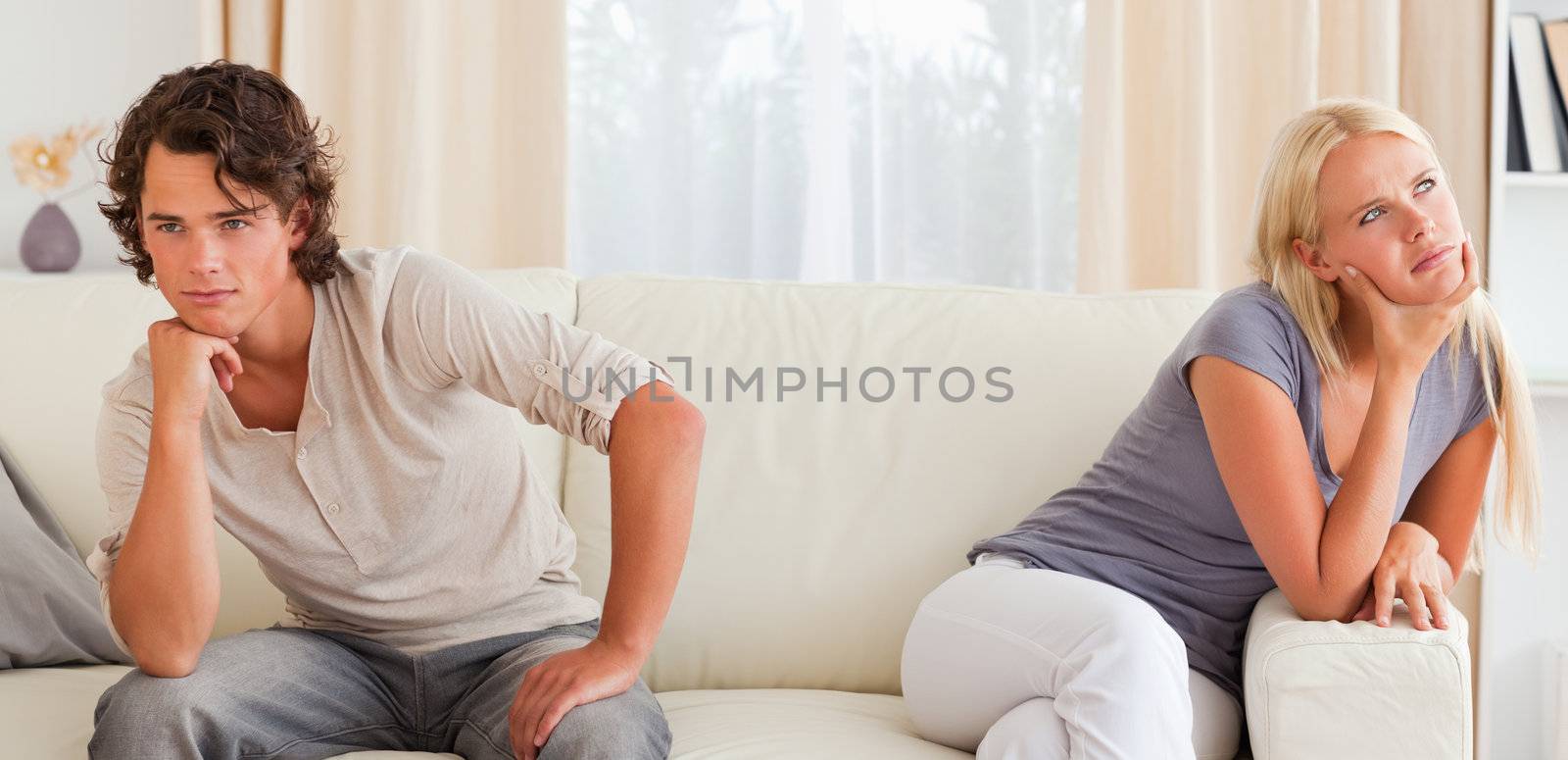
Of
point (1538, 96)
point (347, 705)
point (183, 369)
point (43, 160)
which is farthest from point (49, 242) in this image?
point (1538, 96)

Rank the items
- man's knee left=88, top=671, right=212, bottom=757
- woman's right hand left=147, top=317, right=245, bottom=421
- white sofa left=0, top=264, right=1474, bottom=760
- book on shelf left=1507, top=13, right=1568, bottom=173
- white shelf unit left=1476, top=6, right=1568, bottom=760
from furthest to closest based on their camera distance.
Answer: white shelf unit left=1476, top=6, right=1568, bottom=760 < book on shelf left=1507, top=13, right=1568, bottom=173 < white sofa left=0, top=264, right=1474, bottom=760 < woman's right hand left=147, top=317, right=245, bottom=421 < man's knee left=88, top=671, right=212, bottom=757

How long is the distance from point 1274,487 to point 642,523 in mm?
676

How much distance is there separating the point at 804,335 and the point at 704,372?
16cm

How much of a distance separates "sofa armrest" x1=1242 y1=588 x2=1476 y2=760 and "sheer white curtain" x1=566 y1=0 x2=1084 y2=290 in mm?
1336

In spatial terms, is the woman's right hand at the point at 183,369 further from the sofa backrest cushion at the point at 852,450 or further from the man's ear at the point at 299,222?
the sofa backrest cushion at the point at 852,450

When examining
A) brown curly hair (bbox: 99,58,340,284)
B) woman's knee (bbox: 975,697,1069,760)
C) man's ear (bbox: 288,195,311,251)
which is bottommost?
woman's knee (bbox: 975,697,1069,760)

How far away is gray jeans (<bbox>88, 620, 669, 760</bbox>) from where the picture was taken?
1207 millimetres

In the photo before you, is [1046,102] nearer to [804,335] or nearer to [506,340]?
[804,335]

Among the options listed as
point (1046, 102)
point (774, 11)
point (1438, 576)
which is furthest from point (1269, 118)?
point (1438, 576)

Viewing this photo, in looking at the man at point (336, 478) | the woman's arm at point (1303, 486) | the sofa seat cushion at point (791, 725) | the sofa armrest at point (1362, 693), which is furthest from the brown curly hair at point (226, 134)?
the sofa armrest at point (1362, 693)

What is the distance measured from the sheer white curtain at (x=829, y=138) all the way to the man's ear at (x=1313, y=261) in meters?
1.05

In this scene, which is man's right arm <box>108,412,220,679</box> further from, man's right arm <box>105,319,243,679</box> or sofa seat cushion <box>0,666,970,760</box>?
sofa seat cushion <box>0,666,970,760</box>

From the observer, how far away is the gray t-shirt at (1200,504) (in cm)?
146

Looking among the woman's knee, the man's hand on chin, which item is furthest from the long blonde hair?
the man's hand on chin
